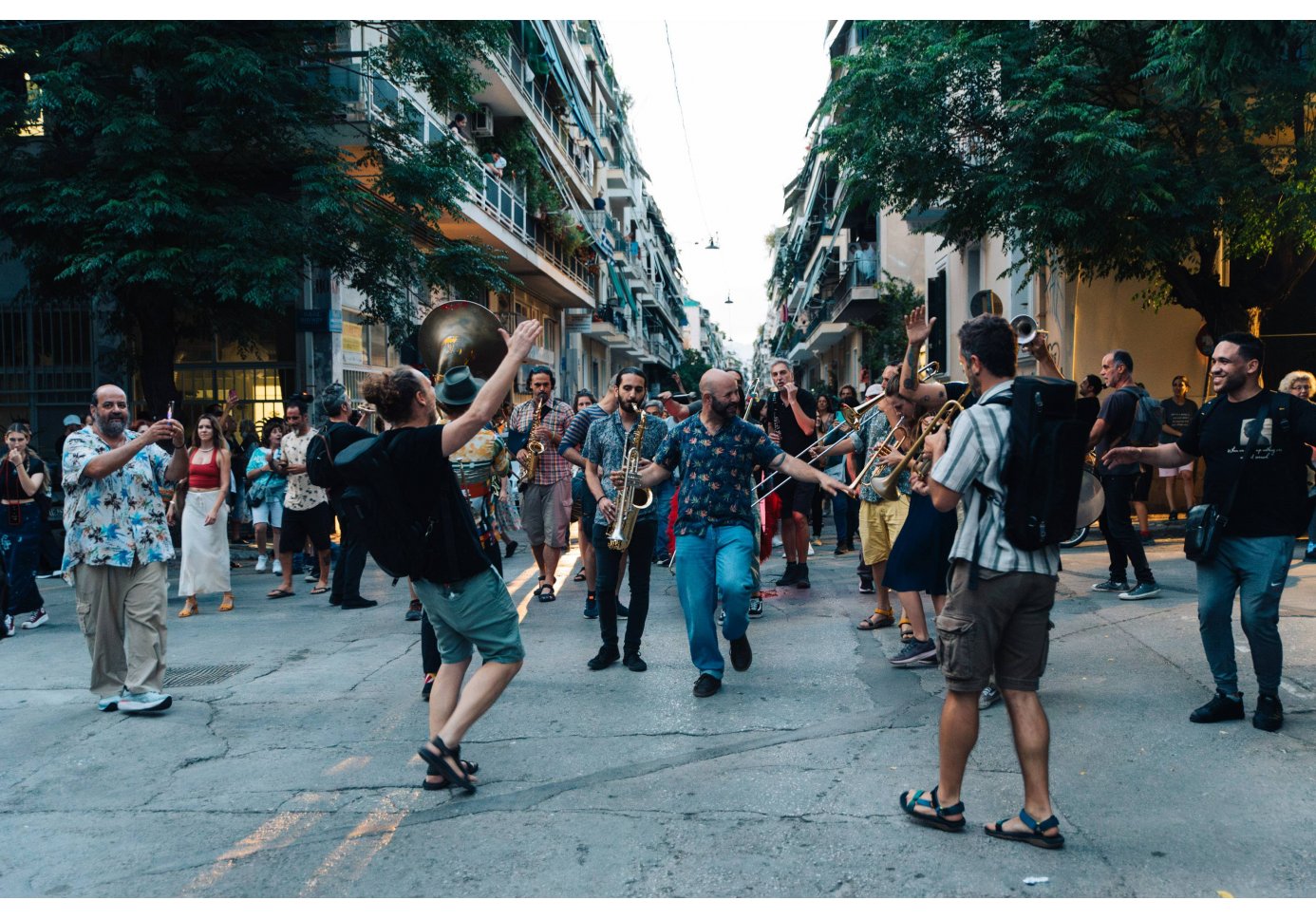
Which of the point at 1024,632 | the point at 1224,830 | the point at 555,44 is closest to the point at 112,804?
the point at 1024,632

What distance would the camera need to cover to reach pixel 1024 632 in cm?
376

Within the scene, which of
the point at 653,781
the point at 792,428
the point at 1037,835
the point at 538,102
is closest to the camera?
the point at 1037,835

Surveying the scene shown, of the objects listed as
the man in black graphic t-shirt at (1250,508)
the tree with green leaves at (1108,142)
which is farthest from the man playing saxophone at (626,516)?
the tree with green leaves at (1108,142)

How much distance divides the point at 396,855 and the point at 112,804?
1.51 metres

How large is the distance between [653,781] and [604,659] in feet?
6.98

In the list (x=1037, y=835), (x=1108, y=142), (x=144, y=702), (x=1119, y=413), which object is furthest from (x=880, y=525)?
(x=1108, y=142)

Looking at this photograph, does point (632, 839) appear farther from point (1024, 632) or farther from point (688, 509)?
point (688, 509)

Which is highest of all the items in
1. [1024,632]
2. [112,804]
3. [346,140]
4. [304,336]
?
[346,140]

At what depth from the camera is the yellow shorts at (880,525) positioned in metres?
7.15

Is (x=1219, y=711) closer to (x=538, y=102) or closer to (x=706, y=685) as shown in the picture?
(x=706, y=685)

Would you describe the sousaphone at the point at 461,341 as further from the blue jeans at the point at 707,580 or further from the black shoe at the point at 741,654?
the black shoe at the point at 741,654

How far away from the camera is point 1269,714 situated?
4898mm

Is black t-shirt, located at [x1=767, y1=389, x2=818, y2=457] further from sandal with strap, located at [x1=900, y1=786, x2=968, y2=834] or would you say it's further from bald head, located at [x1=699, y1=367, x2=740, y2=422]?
sandal with strap, located at [x1=900, y1=786, x2=968, y2=834]

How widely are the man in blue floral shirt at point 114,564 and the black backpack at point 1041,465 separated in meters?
4.41
